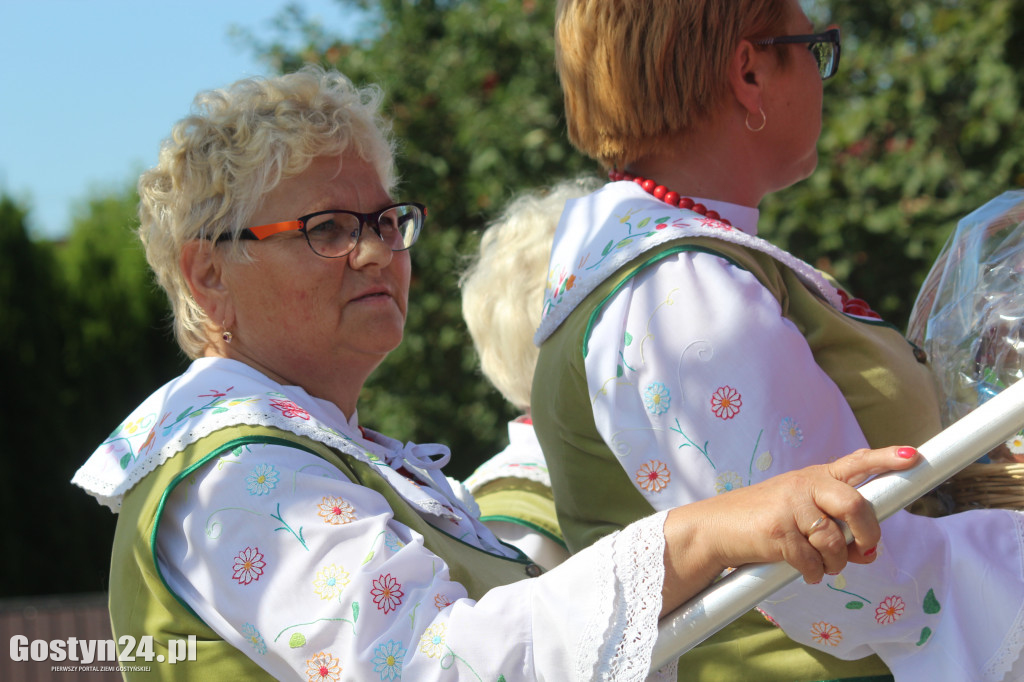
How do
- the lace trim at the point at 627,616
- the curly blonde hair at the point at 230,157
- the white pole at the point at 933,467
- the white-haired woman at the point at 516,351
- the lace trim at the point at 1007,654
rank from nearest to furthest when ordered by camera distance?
the white pole at the point at 933,467
the lace trim at the point at 627,616
the lace trim at the point at 1007,654
the curly blonde hair at the point at 230,157
the white-haired woman at the point at 516,351

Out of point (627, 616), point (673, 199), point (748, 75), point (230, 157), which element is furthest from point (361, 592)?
point (748, 75)

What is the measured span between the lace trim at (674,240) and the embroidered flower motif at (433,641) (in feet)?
1.98

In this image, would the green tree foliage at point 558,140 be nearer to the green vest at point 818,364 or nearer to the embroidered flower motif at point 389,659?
the green vest at point 818,364

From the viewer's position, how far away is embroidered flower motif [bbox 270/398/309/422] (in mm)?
1717

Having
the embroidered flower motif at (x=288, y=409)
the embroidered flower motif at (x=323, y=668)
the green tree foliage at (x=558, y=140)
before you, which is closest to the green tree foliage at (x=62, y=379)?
the green tree foliage at (x=558, y=140)

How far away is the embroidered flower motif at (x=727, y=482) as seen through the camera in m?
1.48

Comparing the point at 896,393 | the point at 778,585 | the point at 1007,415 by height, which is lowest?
the point at 778,585

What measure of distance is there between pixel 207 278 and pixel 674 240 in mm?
983

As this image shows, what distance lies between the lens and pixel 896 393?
1.63m

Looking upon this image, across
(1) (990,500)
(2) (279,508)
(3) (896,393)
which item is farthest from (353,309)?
(1) (990,500)

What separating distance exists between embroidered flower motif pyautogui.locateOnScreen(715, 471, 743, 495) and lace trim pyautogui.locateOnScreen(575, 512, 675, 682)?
0.18 meters

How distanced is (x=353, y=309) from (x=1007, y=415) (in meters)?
1.27

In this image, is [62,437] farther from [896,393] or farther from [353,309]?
[896,393]

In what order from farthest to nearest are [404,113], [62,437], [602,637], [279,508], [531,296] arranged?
[62,437] < [404,113] < [531,296] < [279,508] < [602,637]
